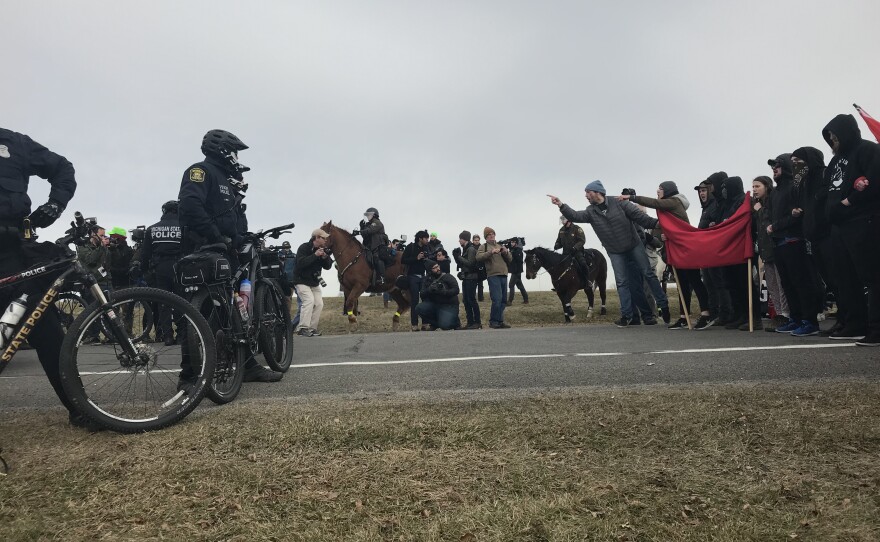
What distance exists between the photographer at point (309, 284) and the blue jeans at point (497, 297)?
145 inches

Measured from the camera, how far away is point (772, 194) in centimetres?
→ 846

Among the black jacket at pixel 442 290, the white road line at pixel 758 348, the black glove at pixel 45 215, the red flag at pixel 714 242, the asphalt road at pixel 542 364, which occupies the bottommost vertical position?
the asphalt road at pixel 542 364

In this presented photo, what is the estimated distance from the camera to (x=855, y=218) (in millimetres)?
6590

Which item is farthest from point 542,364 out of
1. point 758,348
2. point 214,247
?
point 214,247

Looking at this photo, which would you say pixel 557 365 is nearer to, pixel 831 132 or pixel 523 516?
pixel 523 516

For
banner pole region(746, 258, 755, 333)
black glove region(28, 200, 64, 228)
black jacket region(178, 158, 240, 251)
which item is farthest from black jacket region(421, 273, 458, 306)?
black glove region(28, 200, 64, 228)

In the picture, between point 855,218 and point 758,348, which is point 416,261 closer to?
point 758,348

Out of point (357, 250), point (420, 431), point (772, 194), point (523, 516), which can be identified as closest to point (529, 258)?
point (357, 250)

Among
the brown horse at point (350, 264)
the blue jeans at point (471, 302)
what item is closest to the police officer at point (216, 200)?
the blue jeans at point (471, 302)

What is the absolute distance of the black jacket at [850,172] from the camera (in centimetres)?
643

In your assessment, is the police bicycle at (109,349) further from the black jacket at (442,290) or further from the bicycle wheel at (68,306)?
the black jacket at (442,290)

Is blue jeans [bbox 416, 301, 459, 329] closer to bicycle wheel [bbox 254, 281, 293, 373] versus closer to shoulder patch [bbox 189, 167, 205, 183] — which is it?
bicycle wheel [bbox 254, 281, 293, 373]

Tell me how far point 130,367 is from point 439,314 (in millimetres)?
9371

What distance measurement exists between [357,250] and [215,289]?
1034 cm
